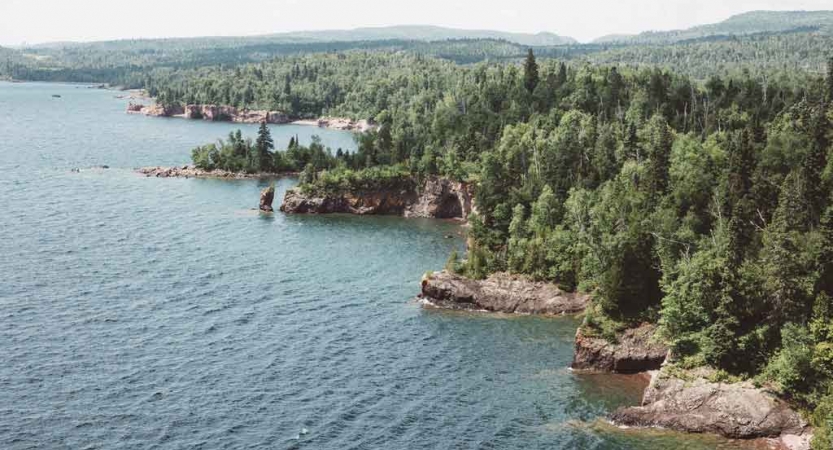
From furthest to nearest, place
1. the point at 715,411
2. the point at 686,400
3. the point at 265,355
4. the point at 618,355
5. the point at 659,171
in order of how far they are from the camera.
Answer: the point at 659,171 → the point at 265,355 → the point at 618,355 → the point at 686,400 → the point at 715,411

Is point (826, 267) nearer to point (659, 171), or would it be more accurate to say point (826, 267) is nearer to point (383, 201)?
point (659, 171)

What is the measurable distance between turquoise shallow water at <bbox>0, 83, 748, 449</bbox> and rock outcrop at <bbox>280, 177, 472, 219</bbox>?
22597mm

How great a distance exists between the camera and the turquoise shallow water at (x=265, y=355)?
260ft

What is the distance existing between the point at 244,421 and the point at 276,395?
245 inches

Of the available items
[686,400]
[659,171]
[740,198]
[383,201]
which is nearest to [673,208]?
[740,198]

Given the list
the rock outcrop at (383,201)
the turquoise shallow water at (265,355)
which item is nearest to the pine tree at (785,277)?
the turquoise shallow water at (265,355)

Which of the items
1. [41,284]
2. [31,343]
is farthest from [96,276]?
[31,343]

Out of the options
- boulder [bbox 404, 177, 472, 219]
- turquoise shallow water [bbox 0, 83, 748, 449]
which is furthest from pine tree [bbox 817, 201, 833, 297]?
boulder [bbox 404, 177, 472, 219]

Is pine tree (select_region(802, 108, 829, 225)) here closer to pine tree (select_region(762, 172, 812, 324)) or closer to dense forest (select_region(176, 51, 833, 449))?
dense forest (select_region(176, 51, 833, 449))

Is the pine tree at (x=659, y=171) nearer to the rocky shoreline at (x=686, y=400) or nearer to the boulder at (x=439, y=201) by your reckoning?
the rocky shoreline at (x=686, y=400)

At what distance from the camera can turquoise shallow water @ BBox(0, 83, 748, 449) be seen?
79.1 metres

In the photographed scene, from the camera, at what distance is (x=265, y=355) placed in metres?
97.2

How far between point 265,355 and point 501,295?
31577mm

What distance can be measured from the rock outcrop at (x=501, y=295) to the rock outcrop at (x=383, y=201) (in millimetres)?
57069
